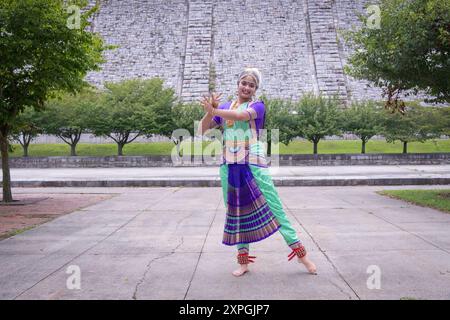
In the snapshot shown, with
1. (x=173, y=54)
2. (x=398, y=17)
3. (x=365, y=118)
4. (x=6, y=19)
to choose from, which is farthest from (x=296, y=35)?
(x=6, y=19)

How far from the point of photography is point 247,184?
5539 mm

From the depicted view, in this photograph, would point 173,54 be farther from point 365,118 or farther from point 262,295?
point 262,295

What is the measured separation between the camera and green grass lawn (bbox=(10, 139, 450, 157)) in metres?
33.8

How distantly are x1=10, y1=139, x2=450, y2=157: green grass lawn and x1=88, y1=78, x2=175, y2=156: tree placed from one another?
309 cm

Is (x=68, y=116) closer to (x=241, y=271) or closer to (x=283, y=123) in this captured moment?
(x=283, y=123)

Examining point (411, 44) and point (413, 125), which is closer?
point (411, 44)

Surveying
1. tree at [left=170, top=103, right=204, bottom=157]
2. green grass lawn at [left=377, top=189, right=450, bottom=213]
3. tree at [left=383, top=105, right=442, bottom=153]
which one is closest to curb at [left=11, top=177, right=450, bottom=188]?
green grass lawn at [left=377, top=189, right=450, bottom=213]

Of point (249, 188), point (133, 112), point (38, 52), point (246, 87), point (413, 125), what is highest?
point (38, 52)

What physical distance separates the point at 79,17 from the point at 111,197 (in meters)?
5.01

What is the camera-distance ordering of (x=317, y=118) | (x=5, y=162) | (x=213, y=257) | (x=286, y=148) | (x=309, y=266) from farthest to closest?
(x=286, y=148) → (x=317, y=118) → (x=5, y=162) → (x=213, y=257) → (x=309, y=266)

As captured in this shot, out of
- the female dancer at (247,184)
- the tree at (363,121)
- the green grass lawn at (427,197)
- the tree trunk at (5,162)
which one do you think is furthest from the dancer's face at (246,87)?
the tree at (363,121)

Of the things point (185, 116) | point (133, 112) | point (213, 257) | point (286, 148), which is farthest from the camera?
point (286, 148)

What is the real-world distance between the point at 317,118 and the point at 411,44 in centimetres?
1868

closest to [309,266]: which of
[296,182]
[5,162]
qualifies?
[5,162]
